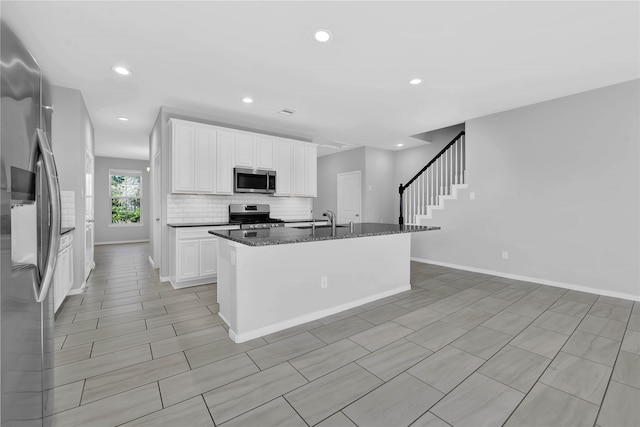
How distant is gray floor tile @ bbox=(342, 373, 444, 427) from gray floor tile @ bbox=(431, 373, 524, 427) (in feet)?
0.29

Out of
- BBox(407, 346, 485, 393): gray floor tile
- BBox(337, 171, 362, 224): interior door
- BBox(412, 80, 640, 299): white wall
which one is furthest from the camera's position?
BBox(337, 171, 362, 224): interior door

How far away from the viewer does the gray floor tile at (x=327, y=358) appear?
206 cm

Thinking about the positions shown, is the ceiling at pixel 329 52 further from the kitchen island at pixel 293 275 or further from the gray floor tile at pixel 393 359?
the gray floor tile at pixel 393 359

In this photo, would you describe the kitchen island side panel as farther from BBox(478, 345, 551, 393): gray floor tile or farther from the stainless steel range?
the stainless steel range

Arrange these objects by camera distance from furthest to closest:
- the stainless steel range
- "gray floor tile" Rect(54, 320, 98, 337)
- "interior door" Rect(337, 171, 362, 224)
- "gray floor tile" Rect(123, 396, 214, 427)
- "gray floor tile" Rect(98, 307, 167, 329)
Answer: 1. "interior door" Rect(337, 171, 362, 224)
2. the stainless steel range
3. "gray floor tile" Rect(98, 307, 167, 329)
4. "gray floor tile" Rect(54, 320, 98, 337)
5. "gray floor tile" Rect(123, 396, 214, 427)

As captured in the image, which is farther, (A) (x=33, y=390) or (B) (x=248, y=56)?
(B) (x=248, y=56)

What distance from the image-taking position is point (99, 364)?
84.5 inches

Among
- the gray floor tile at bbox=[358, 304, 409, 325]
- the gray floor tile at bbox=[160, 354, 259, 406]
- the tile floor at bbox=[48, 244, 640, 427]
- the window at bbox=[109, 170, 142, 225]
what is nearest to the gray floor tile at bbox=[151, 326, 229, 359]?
the tile floor at bbox=[48, 244, 640, 427]

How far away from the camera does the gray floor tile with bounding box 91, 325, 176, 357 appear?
7.79 feet

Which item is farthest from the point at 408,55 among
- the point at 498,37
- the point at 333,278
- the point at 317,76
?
the point at 333,278

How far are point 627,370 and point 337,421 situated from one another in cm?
222

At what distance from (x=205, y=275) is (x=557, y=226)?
5288 mm

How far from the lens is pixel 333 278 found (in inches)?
123

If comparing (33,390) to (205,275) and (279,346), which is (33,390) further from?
(205,275)
